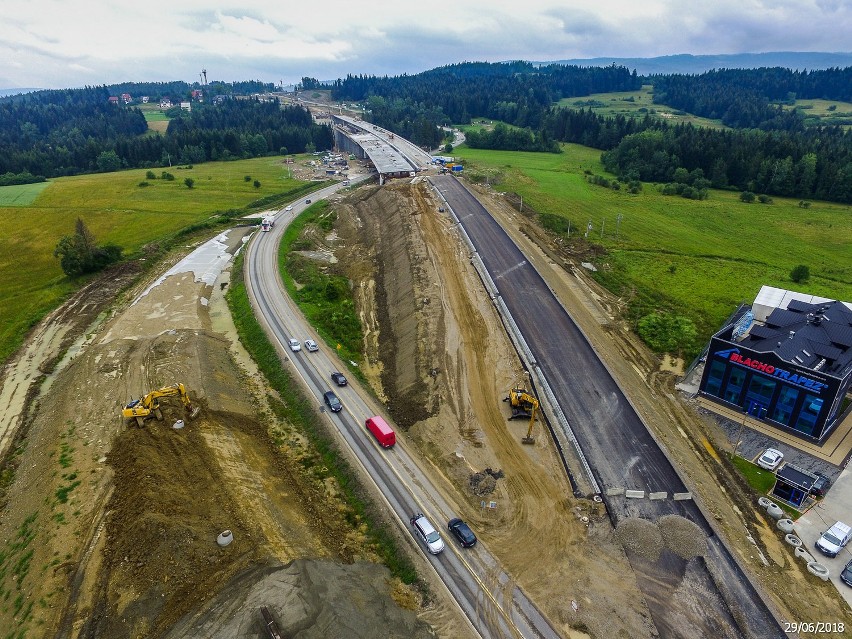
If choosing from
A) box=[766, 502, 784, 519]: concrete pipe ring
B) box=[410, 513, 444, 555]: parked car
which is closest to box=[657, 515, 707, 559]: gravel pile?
box=[766, 502, 784, 519]: concrete pipe ring

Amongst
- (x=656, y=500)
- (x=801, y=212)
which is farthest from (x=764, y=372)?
(x=801, y=212)

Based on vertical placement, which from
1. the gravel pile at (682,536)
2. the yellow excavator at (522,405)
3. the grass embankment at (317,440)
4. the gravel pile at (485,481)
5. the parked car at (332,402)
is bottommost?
the grass embankment at (317,440)

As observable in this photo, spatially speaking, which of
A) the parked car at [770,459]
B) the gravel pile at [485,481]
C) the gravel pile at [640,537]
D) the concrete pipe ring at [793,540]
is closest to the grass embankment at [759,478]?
the parked car at [770,459]

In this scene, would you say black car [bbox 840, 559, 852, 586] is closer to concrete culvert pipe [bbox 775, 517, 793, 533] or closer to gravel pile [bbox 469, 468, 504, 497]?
concrete culvert pipe [bbox 775, 517, 793, 533]

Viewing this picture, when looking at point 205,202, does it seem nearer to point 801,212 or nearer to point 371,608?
→ point 371,608

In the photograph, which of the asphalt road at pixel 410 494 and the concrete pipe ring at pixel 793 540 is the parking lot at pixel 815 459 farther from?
the asphalt road at pixel 410 494
